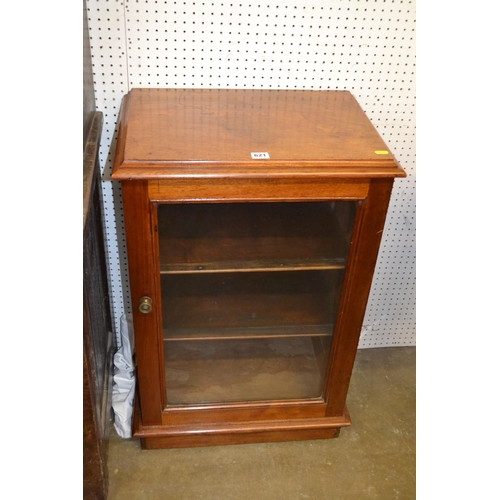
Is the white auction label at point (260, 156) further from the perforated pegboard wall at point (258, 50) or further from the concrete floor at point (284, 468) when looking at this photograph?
the concrete floor at point (284, 468)

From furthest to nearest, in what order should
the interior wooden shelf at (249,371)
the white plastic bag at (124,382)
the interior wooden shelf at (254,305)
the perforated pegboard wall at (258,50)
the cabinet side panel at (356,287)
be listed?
1. the white plastic bag at (124,382)
2. the interior wooden shelf at (249,371)
3. the interior wooden shelf at (254,305)
4. the perforated pegboard wall at (258,50)
5. the cabinet side panel at (356,287)

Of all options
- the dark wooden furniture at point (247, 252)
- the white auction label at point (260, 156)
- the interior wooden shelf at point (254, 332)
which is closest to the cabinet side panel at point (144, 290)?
the dark wooden furniture at point (247, 252)

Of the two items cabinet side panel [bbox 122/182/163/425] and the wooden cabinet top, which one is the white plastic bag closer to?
cabinet side panel [bbox 122/182/163/425]

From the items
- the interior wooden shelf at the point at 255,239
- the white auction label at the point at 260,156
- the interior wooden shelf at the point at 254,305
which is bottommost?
the interior wooden shelf at the point at 254,305

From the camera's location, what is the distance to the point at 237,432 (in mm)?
1687

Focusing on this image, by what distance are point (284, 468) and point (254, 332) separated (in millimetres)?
478

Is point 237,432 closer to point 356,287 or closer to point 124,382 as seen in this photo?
point 124,382

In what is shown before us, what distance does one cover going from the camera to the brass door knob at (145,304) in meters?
1.37

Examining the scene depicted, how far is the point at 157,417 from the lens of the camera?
1636 mm

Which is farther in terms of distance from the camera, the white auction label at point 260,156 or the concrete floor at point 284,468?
the concrete floor at point 284,468

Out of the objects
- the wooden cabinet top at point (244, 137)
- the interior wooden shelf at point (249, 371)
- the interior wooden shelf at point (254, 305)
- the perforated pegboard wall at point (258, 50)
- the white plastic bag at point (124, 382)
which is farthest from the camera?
the white plastic bag at point (124, 382)

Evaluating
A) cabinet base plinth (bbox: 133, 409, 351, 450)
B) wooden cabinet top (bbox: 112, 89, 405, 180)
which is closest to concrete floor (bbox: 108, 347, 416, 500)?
cabinet base plinth (bbox: 133, 409, 351, 450)

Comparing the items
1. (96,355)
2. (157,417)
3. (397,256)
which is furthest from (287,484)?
(397,256)

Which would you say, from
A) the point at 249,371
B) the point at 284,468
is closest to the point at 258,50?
the point at 249,371
